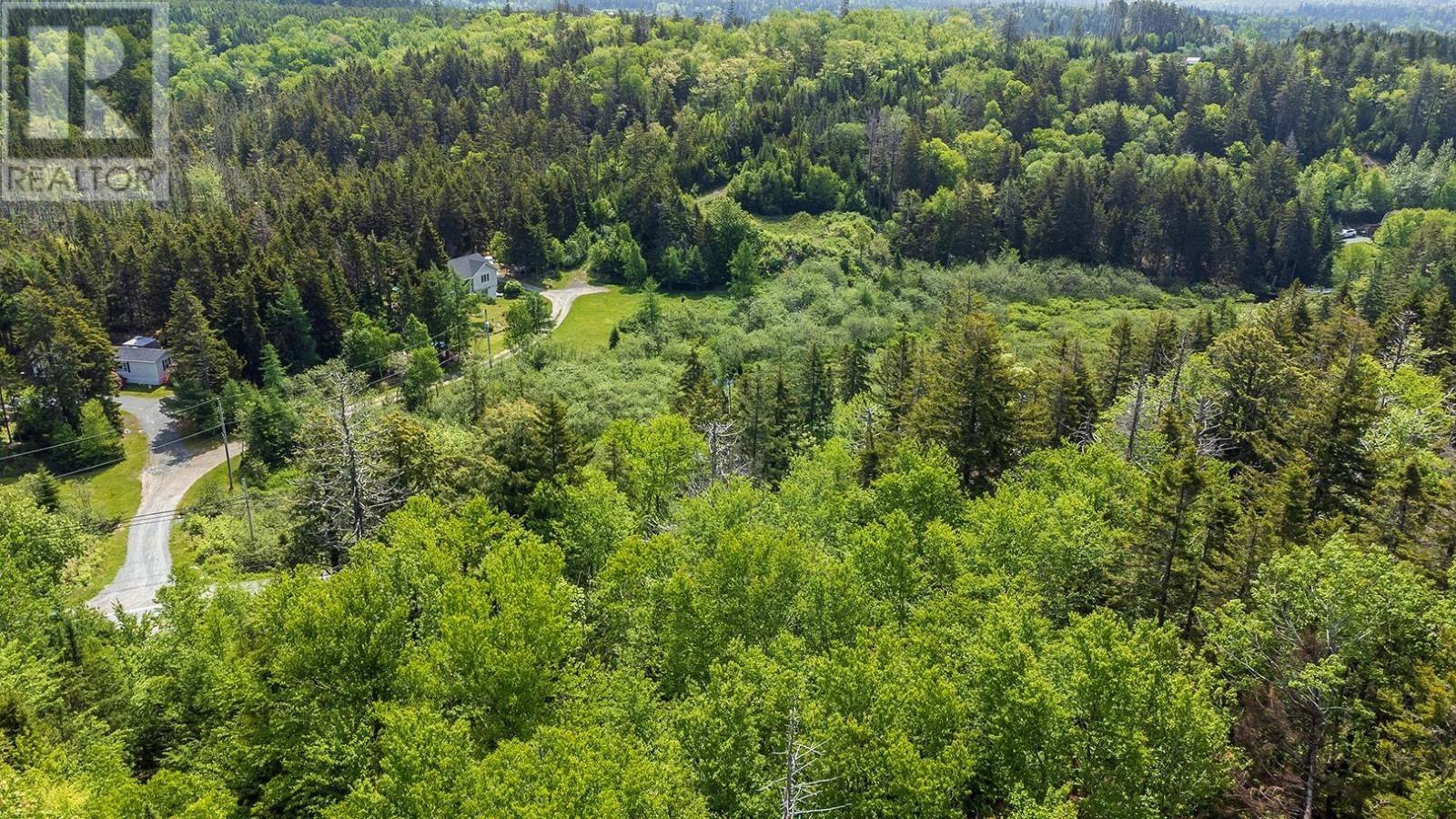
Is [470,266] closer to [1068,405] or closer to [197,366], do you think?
[197,366]

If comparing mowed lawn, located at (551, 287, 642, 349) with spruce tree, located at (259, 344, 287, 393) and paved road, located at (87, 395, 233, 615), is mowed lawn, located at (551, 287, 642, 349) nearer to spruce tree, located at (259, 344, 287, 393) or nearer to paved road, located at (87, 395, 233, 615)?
spruce tree, located at (259, 344, 287, 393)

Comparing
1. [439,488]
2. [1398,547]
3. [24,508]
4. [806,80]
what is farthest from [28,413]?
[806,80]

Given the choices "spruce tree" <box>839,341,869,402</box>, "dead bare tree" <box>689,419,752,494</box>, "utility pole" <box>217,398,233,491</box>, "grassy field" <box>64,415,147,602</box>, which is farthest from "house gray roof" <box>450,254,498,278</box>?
"dead bare tree" <box>689,419,752,494</box>

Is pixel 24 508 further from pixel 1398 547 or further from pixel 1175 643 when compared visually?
pixel 1398 547

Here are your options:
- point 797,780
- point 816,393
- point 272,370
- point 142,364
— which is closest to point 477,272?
point 272,370

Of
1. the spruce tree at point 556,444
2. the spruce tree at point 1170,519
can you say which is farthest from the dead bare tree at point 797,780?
the spruce tree at point 556,444

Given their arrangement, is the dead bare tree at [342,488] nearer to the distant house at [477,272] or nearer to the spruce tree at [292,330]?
the spruce tree at [292,330]

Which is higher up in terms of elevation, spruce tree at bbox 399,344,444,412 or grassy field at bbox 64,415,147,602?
spruce tree at bbox 399,344,444,412
